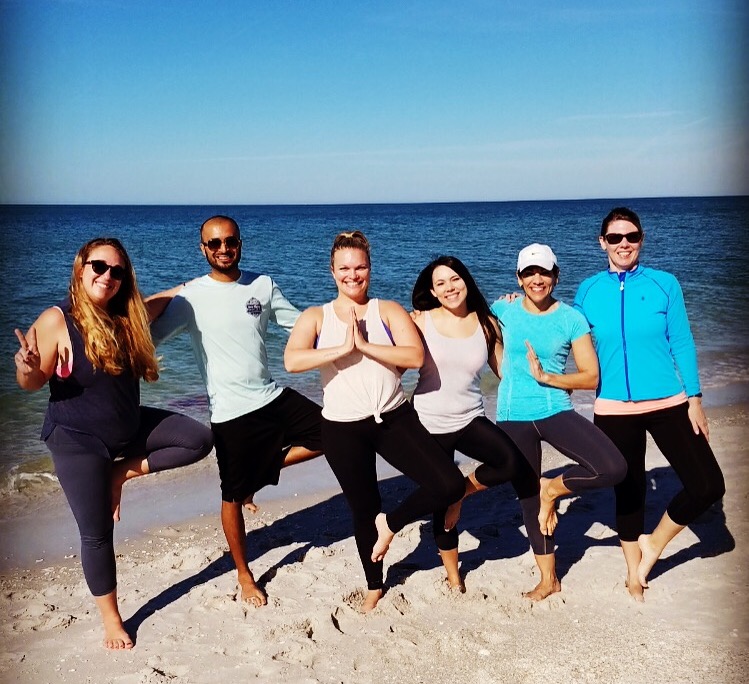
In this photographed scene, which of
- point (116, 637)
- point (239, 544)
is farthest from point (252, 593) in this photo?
point (116, 637)

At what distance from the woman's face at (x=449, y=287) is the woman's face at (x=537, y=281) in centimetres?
35

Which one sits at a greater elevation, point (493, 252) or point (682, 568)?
point (493, 252)

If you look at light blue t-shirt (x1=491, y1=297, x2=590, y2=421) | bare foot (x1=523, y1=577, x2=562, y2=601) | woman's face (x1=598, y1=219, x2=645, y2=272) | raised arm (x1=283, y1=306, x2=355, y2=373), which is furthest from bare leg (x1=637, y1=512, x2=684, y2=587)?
raised arm (x1=283, y1=306, x2=355, y2=373)

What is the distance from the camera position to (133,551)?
598 centimetres

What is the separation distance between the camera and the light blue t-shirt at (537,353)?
184 inches

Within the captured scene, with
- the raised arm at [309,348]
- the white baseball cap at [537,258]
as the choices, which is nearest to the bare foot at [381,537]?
the raised arm at [309,348]

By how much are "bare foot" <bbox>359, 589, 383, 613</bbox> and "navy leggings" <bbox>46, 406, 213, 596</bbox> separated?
1358 mm

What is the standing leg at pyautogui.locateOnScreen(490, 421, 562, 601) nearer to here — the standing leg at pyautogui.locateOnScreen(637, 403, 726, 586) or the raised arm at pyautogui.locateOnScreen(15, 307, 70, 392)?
the standing leg at pyautogui.locateOnScreen(637, 403, 726, 586)

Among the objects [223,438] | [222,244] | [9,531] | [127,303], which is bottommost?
[9,531]

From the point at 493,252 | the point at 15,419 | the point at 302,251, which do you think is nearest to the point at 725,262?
the point at 493,252

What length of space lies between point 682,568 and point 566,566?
2.53ft

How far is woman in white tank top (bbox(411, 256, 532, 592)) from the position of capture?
4684 millimetres

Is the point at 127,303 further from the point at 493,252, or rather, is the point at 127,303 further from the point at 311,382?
the point at 493,252

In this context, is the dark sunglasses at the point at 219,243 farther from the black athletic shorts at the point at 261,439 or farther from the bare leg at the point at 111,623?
the bare leg at the point at 111,623
